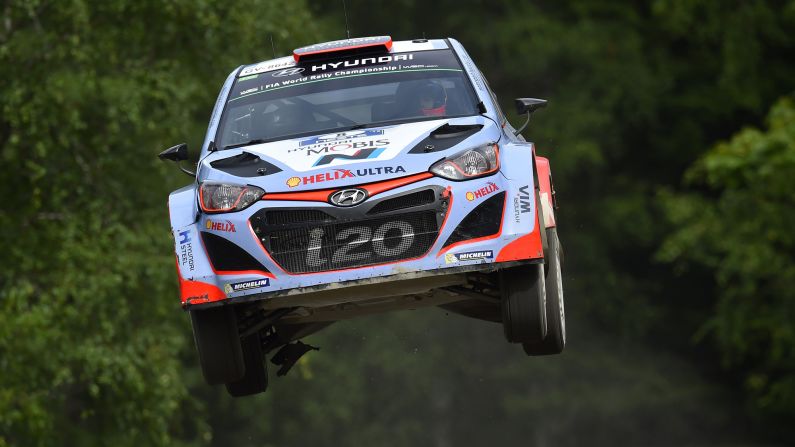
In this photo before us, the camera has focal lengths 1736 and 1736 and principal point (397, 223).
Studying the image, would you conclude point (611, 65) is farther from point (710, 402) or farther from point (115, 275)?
point (115, 275)

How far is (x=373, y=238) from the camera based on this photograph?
9766mm

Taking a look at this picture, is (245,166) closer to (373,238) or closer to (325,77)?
(373,238)

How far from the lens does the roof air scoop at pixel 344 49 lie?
38.3ft

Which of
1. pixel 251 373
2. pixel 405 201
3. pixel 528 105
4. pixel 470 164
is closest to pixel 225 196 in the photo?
pixel 405 201

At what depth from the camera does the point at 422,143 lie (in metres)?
10.1

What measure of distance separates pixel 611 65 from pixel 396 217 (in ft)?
101

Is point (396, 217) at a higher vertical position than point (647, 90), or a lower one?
higher

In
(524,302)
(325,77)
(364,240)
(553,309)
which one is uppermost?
(325,77)

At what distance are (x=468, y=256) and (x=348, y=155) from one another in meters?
0.92

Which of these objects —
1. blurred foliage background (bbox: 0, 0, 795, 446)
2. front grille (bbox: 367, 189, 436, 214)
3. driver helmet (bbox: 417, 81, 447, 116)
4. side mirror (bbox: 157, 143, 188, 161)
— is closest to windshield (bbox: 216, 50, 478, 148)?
driver helmet (bbox: 417, 81, 447, 116)

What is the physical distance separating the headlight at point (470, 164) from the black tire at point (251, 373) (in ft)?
6.93

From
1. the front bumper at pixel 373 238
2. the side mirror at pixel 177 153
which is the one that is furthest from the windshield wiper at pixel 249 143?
the front bumper at pixel 373 238

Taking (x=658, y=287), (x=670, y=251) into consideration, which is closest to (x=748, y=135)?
(x=670, y=251)

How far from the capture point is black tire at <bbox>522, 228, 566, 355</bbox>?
34.7 feet
